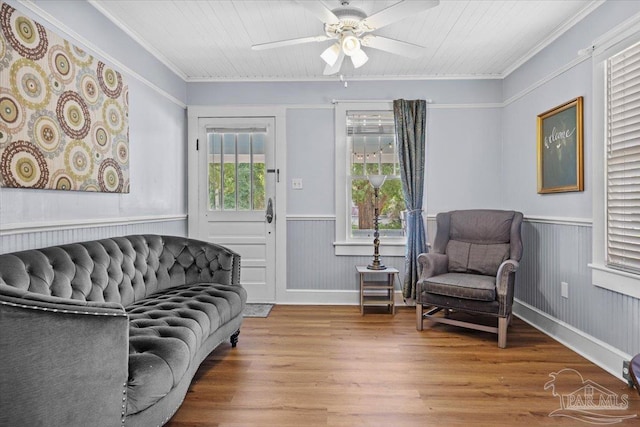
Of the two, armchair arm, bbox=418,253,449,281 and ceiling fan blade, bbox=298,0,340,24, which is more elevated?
ceiling fan blade, bbox=298,0,340,24

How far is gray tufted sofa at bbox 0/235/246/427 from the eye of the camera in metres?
1.28

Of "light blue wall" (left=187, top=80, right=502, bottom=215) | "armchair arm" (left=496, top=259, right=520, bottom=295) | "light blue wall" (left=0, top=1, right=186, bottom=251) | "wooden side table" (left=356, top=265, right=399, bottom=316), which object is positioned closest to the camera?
"light blue wall" (left=0, top=1, right=186, bottom=251)

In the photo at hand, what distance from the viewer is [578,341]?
2867 mm

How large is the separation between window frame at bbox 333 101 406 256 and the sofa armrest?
2.96 metres

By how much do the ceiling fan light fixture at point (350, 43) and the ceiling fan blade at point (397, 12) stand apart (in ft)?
0.42

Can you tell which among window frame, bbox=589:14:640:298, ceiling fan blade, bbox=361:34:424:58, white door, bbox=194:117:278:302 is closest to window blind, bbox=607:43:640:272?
window frame, bbox=589:14:640:298

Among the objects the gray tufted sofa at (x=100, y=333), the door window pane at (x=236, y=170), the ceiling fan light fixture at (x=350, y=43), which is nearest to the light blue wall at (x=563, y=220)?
the ceiling fan light fixture at (x=350, y=43)

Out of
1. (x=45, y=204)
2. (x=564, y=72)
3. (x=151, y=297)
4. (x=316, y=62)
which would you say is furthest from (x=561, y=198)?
(x=45, y=204)

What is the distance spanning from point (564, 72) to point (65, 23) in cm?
356

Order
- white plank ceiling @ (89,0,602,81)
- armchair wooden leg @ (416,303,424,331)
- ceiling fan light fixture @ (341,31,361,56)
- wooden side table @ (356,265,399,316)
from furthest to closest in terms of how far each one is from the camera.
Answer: wooden side table @ (356,265,399,316) < armchair wooden leg @ (416,303,424,331) < white plank ceiling @ (89,0,602,81) < ceiling fan light fixture @ (341,31,361,56)

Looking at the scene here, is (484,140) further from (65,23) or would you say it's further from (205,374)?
(65,23)

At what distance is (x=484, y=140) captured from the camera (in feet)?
13.9

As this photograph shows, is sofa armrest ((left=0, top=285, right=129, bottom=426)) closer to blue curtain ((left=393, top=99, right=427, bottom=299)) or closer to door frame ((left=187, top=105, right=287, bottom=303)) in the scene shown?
door frame ((left=187, top=105, right=287, bottom=303))

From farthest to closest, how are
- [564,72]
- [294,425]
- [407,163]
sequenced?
[407,163] → [564,72] → [294,425]
